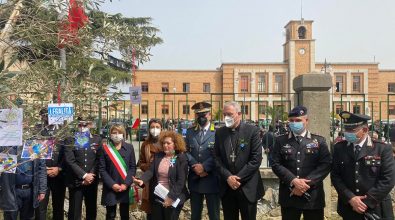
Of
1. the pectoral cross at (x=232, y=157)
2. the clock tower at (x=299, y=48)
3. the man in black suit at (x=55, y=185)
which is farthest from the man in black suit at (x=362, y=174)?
the clock tower at (x=299, y=48)

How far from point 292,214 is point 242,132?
3.86 ft

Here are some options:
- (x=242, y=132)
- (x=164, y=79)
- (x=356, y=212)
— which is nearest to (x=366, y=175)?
(x=356, y=212)

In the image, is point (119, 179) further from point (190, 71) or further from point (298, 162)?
point (190, 71)

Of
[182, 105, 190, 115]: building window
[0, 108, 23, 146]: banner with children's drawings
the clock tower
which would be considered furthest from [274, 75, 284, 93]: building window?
[0, 108, 23, 146]: banner with children's drawings

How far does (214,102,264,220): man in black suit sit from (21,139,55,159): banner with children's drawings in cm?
224

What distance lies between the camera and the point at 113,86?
4.71m

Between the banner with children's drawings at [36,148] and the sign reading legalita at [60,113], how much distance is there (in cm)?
21

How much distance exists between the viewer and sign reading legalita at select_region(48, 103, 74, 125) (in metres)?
4.05

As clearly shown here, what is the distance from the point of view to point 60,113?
4.11 metres

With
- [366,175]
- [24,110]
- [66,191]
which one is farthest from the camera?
[66,191]

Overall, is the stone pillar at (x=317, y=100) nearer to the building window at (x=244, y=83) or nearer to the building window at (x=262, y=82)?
the building window at (x=244, y=83)

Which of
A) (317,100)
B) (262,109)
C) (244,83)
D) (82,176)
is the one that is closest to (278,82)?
(244,83)

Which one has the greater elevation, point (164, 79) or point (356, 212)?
point (164, 79)

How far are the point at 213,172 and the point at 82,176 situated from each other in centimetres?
183
